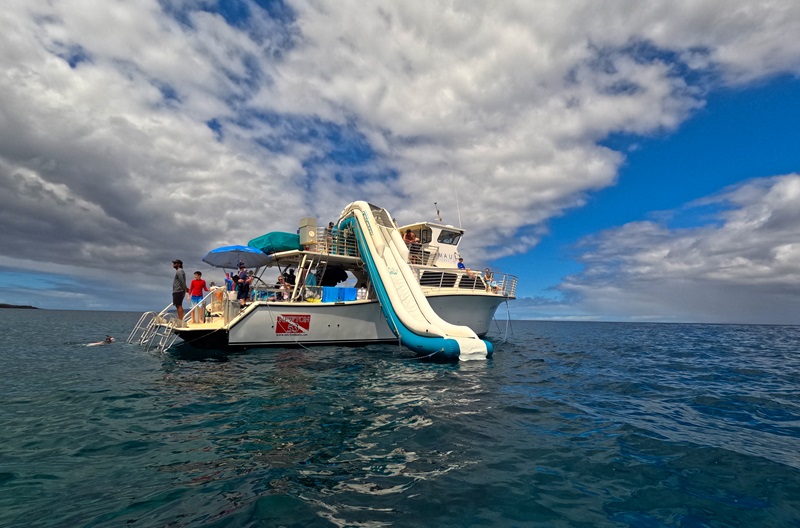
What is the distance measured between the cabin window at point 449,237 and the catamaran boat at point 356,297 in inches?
2.5

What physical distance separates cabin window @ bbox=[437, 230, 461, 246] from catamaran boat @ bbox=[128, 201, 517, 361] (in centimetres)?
6

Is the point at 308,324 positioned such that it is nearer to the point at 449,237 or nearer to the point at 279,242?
the point at 279,242

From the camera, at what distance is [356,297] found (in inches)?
720

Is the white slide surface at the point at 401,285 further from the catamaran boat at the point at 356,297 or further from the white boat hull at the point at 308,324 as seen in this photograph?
the white boat hull at the point at 308,324

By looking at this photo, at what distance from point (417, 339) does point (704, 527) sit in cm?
1117

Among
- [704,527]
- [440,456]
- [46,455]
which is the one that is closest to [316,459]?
A: [440,456]

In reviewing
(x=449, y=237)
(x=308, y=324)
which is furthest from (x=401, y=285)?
(x=449, y=237)

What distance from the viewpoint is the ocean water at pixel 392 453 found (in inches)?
143

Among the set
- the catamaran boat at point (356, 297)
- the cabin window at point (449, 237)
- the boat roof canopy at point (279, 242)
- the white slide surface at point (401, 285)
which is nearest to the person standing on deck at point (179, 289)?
the catamaran boat at point (356, 297)

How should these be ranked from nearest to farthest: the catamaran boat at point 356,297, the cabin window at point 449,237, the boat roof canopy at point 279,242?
the catamaran boat at point 356,297
the boat roof canopy at point 279,242
the cabin window at point 449,237

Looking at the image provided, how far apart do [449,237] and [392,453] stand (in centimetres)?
1921

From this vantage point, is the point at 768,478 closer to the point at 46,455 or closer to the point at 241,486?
the point at 241,486

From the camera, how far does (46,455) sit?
5.01 metres

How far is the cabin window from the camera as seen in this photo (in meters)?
23.2
